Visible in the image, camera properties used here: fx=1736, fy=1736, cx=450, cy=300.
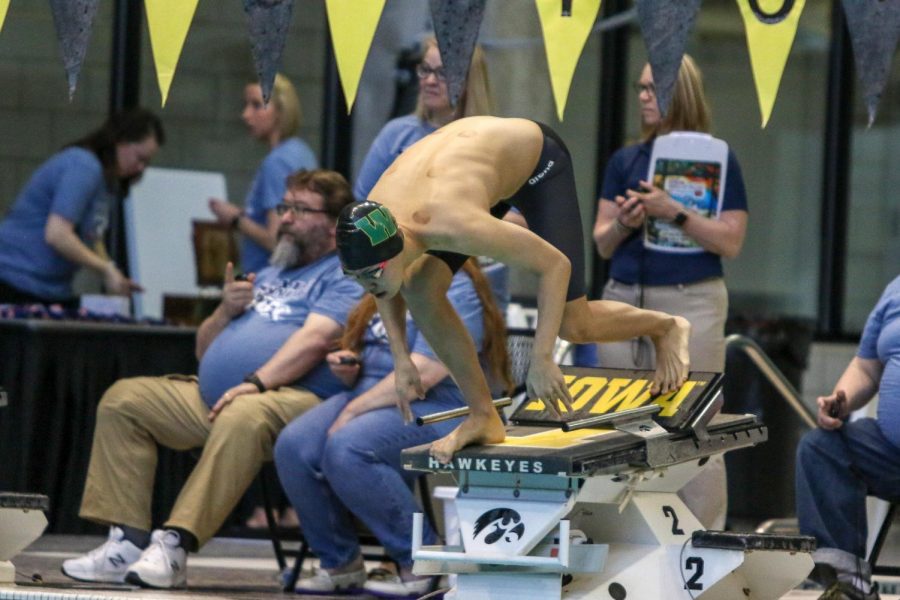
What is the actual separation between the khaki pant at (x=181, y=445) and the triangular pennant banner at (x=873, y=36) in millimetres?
2037

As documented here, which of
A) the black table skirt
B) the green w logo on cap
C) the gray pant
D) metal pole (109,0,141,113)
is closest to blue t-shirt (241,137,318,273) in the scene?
the black table skirt

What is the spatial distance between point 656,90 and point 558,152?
0.45m

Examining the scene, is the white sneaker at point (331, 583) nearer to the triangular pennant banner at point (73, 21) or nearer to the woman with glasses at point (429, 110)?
the woman with glasses at point (429, 110)

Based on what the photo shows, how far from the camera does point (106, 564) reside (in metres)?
5.48

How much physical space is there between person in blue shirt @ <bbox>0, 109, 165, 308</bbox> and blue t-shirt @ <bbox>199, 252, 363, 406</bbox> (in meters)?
1.53

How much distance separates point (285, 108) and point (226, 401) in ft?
7.57

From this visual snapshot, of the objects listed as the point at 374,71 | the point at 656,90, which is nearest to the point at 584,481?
the point at 656,90

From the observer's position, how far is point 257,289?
599cm

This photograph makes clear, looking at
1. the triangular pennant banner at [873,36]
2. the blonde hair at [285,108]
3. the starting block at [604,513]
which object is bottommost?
the starting block at [604,513]

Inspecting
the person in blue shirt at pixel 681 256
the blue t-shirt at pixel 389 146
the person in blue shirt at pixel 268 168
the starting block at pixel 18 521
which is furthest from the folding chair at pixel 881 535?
the person in blue shirt at pixel 268 168

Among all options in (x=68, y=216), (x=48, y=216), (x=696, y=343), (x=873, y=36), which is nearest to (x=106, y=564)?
(x=696, y=343)

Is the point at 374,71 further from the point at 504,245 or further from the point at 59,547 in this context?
the point at 504,245

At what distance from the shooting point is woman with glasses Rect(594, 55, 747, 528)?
5711 mm

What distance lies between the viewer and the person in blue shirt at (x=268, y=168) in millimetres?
7527
